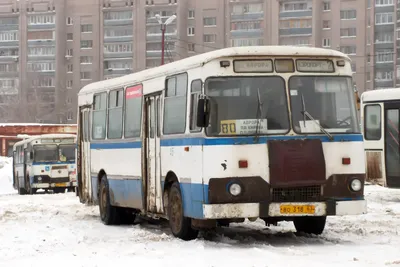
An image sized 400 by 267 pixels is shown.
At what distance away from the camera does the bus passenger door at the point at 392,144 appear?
24.8 meters

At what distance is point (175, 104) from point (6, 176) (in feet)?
153

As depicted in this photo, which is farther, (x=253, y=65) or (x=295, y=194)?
(x=253, y=65)

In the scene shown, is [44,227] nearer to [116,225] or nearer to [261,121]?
[116,225]

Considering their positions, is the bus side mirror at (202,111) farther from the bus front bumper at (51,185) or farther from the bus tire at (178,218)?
the bus front bumper at (51,185)

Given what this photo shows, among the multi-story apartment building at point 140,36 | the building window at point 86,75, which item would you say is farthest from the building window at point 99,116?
the building window at point 86,75

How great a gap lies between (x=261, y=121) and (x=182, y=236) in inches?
87.0

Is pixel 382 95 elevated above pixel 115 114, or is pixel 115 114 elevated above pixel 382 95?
pixel 382 95

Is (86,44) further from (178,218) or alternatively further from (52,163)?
(178,218)

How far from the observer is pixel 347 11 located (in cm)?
10969

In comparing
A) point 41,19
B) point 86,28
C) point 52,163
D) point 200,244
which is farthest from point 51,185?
point 41,19

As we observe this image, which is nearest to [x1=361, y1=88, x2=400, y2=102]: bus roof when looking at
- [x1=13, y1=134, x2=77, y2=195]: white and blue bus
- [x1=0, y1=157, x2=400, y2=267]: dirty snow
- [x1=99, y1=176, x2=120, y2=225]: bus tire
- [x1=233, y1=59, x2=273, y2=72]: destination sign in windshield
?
[x1=0, y1=157, x2=400, y2=267]: dirty snow

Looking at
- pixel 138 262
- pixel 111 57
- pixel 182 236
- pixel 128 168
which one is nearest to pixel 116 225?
pixel 128 168

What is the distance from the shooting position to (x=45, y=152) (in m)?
42.0

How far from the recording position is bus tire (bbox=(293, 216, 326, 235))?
14.1 m
